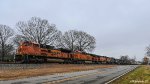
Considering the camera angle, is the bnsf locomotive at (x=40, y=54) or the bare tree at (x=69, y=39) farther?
the bare tree at (x=69, y=39)

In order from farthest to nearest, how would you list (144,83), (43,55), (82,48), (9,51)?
(82,48)
(9,51)
(43,55)
(144,83)

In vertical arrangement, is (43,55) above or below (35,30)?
below

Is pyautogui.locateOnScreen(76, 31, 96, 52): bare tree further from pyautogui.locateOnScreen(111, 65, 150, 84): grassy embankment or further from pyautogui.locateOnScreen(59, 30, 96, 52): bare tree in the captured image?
pyautogui.locateOnScreen(111, 65, 150, 84): grassy embankment

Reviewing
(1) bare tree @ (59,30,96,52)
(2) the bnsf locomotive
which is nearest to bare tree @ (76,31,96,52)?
(1) bare tree @ (59,30,96,52)

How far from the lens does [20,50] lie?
44.7m

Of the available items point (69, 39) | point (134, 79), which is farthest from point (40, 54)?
point (69, 39)

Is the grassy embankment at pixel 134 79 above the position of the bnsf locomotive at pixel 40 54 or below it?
below

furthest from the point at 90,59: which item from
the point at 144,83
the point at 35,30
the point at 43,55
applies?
the point at 144,83

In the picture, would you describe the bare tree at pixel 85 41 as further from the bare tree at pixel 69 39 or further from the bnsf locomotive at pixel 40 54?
the bnsf locomotive at pixel 40 54

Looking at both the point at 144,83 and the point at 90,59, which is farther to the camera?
the point at 90,59

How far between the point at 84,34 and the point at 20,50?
8305 cm

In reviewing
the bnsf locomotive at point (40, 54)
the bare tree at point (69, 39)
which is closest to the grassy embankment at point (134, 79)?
the bnsf locomotive at point (40, 54)

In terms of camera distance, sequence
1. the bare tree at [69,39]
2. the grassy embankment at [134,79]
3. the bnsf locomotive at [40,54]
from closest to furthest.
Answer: the grassy embankment at [134,79] → the bnsf locomotive at [40,54] → the bare tree at [69,39]

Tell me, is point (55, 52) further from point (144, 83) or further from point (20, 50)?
point (144, 83)
